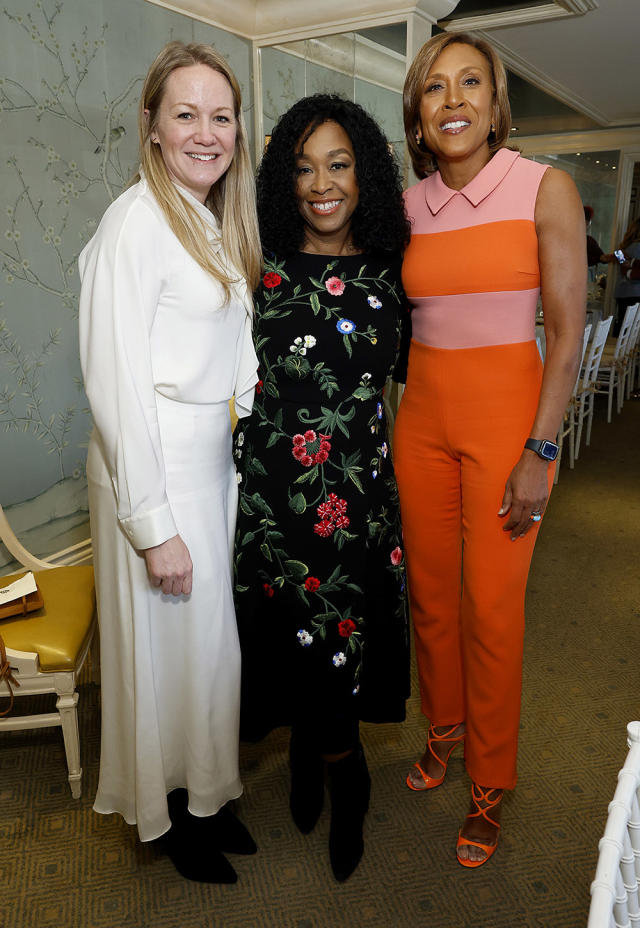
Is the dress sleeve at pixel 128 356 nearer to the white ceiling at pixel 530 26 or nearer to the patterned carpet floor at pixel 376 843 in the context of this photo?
the patterned carpet floor at pixel 376 843

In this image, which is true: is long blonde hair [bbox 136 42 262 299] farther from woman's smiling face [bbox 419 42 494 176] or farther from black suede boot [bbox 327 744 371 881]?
black suede boot [bbox 327 744 371 881]

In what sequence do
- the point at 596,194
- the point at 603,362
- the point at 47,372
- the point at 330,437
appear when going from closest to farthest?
1. the point at 330,437
2. the point at 47,372
3. the point at 603,362
4. the point at 596,194

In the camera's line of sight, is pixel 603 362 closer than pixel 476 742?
No

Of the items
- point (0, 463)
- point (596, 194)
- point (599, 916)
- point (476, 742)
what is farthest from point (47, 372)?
point (596, 194)

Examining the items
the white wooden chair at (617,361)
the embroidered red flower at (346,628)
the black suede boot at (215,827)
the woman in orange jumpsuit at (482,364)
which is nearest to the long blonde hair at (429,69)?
the woman in orange jumpsuit at (482,364)

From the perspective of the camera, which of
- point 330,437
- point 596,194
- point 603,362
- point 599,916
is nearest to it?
point 599,916

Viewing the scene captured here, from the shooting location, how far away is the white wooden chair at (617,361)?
20.9 feet

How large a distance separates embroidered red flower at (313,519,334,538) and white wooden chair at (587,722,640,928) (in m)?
0.87

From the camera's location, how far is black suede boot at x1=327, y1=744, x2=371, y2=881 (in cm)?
188

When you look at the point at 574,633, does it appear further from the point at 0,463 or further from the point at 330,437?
the point at 0,463

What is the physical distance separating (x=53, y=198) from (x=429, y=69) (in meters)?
2.13

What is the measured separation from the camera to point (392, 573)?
6.13 ft

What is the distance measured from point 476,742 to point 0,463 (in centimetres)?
232

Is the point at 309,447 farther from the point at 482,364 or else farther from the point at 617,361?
the point at 617,361
